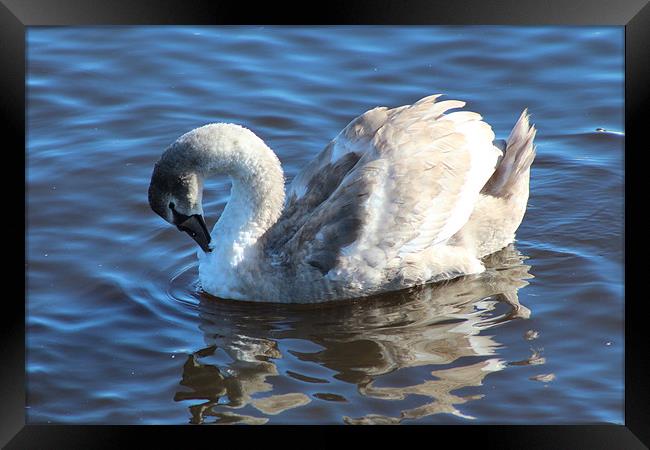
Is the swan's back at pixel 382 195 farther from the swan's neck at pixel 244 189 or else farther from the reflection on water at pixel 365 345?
the reflection on water at pixel 365 345

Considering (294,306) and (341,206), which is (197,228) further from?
(341,206)

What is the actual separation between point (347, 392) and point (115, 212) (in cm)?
313

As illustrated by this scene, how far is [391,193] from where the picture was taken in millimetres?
8398

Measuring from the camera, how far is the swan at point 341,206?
26.8ft

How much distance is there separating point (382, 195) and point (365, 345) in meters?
1.04

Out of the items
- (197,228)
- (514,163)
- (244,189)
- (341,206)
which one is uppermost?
(514,163)

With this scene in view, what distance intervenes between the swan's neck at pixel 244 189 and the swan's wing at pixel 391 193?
0.61 feet

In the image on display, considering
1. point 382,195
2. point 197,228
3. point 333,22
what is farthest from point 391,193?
point 333,22

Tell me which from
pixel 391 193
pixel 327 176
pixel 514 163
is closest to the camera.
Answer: pixel 391 193

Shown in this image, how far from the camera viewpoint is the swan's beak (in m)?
8.24

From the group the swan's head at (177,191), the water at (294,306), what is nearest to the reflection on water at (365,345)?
the water at (294,306)

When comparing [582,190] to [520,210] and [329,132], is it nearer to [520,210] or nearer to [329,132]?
[520,210]

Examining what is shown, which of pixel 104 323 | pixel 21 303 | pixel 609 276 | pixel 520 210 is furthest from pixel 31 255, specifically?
pixel 609 276

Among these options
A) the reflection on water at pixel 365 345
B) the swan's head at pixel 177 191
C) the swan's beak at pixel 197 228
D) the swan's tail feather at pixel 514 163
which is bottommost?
the reflection on water at pixel 365 345
